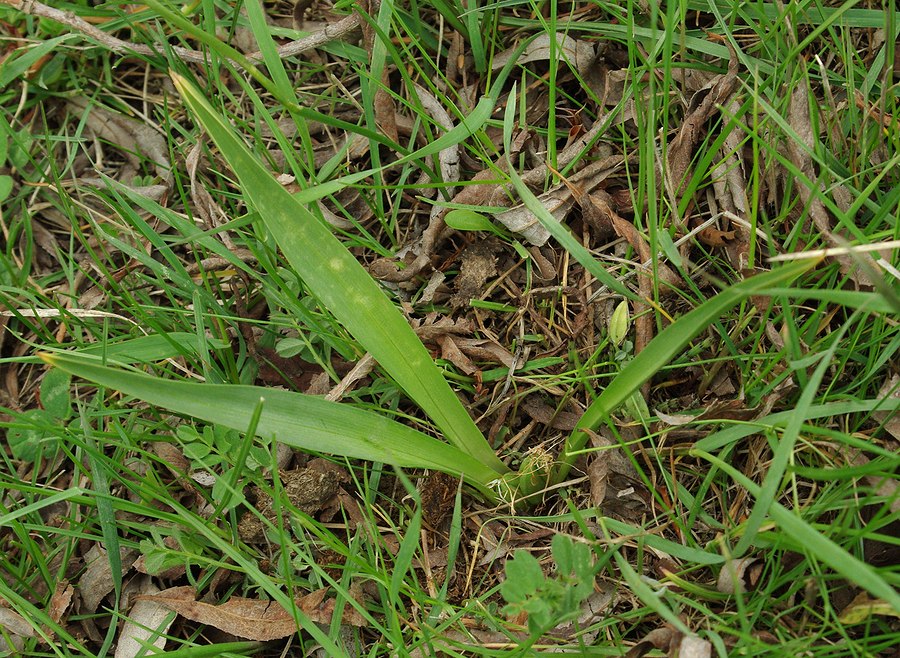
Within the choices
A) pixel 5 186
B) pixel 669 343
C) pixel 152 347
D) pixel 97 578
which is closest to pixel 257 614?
pixel 97 578

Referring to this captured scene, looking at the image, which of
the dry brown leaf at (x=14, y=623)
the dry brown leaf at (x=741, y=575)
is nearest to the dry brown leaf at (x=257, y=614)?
the dry brown leaf at (x=14, y=623)

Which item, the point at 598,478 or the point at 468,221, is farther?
the point at 468,221

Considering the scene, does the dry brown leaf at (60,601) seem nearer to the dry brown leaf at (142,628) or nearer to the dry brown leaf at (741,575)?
the dry brown leaf at (142,628)

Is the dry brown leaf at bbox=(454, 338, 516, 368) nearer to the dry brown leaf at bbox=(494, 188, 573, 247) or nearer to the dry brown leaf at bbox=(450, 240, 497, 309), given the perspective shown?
the dry brown leaf at bbox=(450, 240, 497, 309)

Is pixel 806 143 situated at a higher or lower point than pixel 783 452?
higher

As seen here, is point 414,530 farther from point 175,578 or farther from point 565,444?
point 175,578

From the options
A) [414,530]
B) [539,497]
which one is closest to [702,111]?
[539,497]

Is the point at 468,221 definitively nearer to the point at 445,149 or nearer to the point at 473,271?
the point at 473,271
